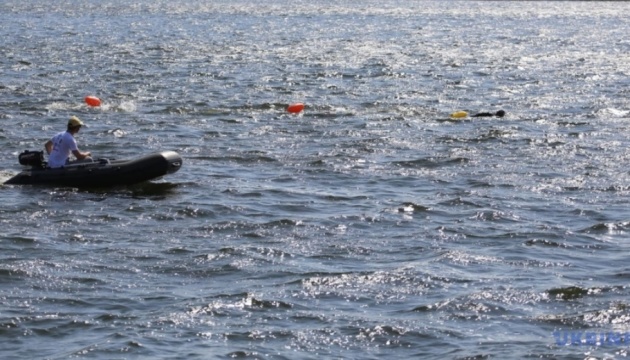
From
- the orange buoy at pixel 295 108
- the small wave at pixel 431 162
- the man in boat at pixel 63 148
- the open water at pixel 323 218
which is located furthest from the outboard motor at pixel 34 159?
the orange buoy at pixel 295 108

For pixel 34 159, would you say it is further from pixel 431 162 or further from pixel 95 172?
pixel 431 162

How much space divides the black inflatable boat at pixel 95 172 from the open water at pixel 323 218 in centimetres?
26

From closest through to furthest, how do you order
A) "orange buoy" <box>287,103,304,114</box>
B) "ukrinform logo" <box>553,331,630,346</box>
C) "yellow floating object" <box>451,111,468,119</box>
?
"ukrinform logo" <box>553,331,630,346</box>
"yellow floating object" <box>451,111,468,119</box>
"orange buoy" <box>287,103,304,114</box>

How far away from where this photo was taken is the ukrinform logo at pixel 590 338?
1345 centimetres

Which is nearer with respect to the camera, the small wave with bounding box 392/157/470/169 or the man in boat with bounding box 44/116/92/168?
the man in boat with bounding box 44/116/92/168

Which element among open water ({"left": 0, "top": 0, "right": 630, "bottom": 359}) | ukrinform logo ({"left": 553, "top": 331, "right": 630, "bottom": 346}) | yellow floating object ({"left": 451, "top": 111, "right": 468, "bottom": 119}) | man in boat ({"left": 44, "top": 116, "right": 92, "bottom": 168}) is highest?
man in boat ({"left": 44, "top": 116, "right": 92, "bottom": 168})

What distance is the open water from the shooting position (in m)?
13.8

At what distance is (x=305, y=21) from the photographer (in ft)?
249

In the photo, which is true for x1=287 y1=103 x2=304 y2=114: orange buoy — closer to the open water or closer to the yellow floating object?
the open water

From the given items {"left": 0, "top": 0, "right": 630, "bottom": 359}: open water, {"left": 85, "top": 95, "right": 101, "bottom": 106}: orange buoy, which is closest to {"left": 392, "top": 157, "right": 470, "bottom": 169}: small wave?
{"left": 0, "top": 0, "right": 630, "bottom": 359}: open water

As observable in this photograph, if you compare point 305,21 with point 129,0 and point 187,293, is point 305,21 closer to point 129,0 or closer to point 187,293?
point 129,0

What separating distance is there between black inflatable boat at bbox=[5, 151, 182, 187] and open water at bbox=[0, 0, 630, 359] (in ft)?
0.86

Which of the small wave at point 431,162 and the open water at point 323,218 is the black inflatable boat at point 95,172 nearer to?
the open water at point 323,218

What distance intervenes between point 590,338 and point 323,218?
6522 millimetres
